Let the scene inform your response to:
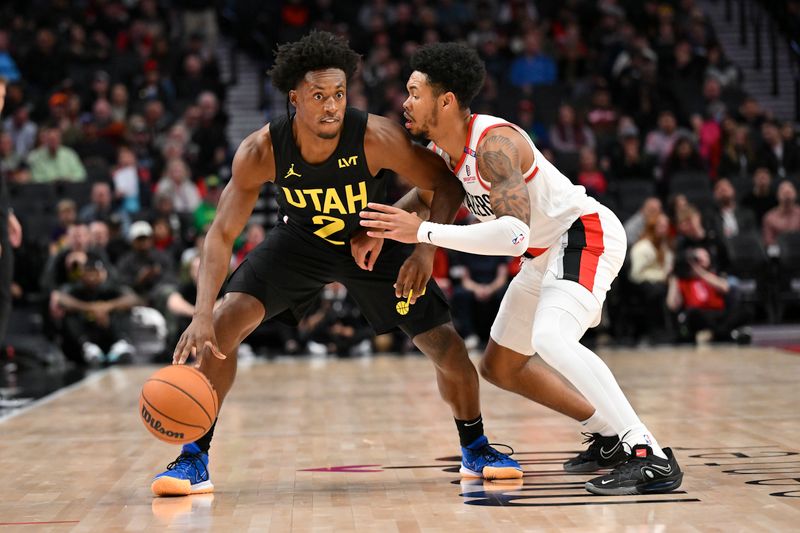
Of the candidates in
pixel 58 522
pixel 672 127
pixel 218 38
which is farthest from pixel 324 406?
pixel 218 38

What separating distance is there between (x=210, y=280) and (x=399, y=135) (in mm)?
1010

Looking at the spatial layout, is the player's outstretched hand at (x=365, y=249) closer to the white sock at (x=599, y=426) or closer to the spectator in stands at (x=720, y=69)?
the white sock at (x=599, y=426)

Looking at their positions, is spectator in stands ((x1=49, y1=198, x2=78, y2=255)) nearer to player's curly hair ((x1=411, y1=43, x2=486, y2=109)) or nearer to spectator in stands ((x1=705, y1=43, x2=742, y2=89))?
player's curly hair ((x1=411, y1=43, x2=486, y2=109))

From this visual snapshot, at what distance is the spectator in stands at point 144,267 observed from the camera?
12133mm

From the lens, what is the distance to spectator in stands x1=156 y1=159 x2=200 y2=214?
44.2 ft

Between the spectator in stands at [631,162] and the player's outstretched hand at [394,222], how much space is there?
992 cm

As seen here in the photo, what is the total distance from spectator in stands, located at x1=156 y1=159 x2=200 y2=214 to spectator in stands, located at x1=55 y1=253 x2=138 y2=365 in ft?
5.86

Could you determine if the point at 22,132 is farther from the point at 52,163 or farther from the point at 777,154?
the point at 777,154

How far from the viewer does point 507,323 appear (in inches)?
199

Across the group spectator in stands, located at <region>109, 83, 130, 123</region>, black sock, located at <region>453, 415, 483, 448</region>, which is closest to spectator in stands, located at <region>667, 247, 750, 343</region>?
spectator in stands, located at <region>109, 83, 130, 123</region>

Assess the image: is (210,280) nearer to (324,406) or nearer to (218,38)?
(324,406)

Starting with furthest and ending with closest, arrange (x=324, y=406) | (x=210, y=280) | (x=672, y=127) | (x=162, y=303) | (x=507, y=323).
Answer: (x=672, y=127) → (x=162, y=303) → (x=324, y=406) → (x=507, y=323) → (x=210, y=280)

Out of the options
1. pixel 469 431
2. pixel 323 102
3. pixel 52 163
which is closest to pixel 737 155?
pixel 52 163

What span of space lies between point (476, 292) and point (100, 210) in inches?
170
